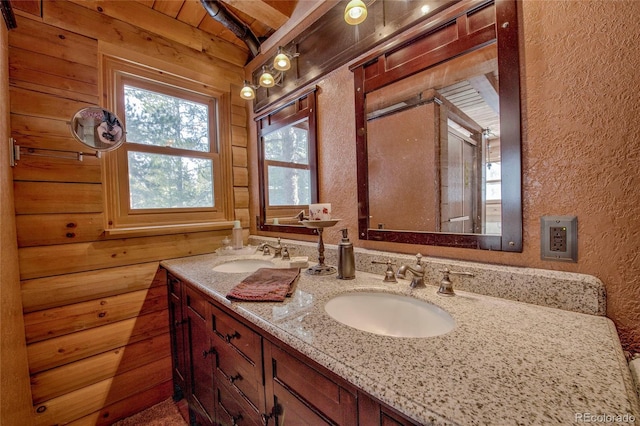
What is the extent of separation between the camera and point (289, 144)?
165 cm

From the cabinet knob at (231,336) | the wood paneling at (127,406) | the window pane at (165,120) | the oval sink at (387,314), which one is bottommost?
the wood paneling at (127,406)

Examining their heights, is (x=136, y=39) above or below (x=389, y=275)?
above

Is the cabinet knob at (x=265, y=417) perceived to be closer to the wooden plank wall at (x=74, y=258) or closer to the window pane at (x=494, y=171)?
the window pane at (x=494, y=171)

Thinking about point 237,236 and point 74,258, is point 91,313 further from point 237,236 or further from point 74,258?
point 237,236

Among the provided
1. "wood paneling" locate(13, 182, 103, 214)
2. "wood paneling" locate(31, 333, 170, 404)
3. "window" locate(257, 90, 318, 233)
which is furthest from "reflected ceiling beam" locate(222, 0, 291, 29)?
"wood paneling" locate(31, 333, 170, 404)

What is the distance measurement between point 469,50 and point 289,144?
1071mm

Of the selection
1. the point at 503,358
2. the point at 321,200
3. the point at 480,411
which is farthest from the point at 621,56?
the point at 321,200

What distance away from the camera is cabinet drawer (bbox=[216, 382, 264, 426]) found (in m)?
0.80

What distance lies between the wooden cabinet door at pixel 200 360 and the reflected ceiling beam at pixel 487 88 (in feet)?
4.28

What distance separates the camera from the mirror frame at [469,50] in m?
0.76

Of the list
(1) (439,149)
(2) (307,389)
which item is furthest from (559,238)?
(2) (307,389)

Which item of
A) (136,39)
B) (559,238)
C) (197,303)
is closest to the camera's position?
(559,238)

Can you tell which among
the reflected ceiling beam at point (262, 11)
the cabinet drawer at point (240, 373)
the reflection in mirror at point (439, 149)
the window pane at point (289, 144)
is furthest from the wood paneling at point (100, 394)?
the reflected ceiling beam at point (262, 11)

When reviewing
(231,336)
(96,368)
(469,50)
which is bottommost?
(96,368)
